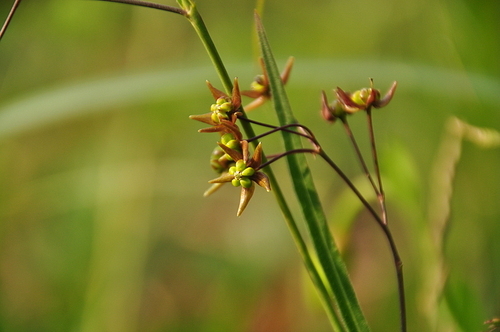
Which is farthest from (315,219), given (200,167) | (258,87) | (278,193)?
(200,167)

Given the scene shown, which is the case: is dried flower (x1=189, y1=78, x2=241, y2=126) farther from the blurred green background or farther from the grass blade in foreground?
the blurred green background

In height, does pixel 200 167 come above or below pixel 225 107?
below

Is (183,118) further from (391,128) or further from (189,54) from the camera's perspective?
(391,128)

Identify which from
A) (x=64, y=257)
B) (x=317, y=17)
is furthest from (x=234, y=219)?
(x=317, y=17)

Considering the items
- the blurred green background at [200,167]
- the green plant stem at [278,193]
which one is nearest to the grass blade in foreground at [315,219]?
the green plant stem at [278,193]

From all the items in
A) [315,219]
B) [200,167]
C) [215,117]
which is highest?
[215,117]

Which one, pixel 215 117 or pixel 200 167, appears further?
pixel 200 167

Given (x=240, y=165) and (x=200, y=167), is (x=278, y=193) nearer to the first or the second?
(x=240, y=165)
